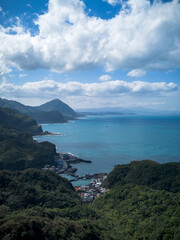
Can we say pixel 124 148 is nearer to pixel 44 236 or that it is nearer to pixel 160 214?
pixel 160 214

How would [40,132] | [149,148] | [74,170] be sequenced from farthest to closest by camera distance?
[40,132] → [149,148] → [74,170]

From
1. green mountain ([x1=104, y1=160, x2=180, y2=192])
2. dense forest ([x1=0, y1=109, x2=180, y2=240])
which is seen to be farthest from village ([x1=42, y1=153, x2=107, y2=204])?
dense forest ([x1=0, y1=109, x2=180, y2=240])

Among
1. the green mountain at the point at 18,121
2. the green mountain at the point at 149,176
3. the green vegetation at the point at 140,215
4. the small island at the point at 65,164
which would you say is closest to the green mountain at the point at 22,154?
the small island at the point at 65,164

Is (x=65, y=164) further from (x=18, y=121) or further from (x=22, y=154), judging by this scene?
(x=18, y=121)

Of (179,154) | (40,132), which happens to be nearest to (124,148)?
(179,154)

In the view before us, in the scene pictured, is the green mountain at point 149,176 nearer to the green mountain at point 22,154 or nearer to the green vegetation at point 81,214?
the green vegetation at point 81,214

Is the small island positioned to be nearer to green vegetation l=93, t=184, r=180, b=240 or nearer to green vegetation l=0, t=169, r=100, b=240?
green vegetation l=0, t=169, r=100, b=240
